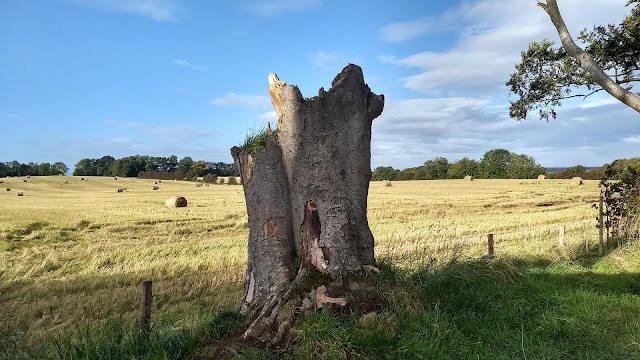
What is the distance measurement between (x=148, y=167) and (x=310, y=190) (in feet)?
327

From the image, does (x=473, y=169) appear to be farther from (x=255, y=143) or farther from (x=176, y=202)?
(x=255, y=143)

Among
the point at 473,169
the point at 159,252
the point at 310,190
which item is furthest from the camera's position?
the point at 473,169

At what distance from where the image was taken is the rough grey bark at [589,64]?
38.1 feet

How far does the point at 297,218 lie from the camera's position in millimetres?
6070

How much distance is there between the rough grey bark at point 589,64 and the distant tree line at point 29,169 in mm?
87558

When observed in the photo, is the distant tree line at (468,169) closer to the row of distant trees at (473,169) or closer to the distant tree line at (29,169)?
the row of distant trees at (473,169)

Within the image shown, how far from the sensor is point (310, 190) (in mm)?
5918

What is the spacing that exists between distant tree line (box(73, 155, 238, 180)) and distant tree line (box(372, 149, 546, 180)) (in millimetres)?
30659

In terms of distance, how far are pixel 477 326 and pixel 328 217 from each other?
215 centimetres

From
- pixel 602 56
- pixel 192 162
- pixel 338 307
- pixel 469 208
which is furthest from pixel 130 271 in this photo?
pixel 192 162

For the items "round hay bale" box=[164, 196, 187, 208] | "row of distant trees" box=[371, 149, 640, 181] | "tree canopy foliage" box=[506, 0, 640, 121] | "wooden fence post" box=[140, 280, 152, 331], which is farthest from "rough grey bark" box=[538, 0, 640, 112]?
"row of distant trees" box=[371, 149, 640, 181]

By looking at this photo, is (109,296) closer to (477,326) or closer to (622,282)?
(477,326)

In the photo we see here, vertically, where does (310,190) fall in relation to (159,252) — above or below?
above

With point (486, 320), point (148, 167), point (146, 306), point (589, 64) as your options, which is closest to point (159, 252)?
point (146, 306)
